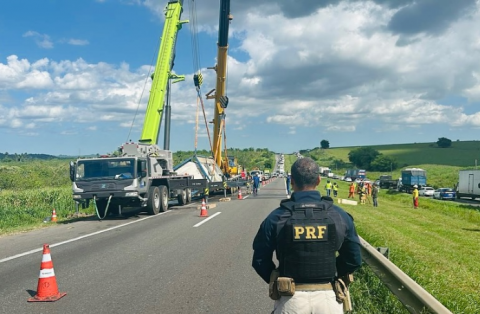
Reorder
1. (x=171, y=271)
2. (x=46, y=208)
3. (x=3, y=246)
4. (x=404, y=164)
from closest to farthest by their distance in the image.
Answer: (x=171, y=271)
(x=3, y=246)
(x=46, y=208)
(x=404, y=164)

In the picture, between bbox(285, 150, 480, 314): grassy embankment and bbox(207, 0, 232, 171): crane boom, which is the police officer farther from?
bbox(207, 0, 232, 171): crane boom

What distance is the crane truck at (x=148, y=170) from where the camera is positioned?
17500 millimetres

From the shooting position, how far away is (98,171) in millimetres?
17953

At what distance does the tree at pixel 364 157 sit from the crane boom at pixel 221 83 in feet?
309

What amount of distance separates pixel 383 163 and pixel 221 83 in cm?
9248

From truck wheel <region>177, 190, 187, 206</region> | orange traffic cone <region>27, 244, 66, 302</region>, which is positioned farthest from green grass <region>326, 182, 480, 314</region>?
truck wheel <region>177, 190, 187, 206</region>

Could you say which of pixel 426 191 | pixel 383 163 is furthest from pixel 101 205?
pixel 383 163

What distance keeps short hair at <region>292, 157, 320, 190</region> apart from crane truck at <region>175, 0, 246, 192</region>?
2532 cm

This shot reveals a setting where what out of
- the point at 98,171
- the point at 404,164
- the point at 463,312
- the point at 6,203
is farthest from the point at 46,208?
the point at 404,164

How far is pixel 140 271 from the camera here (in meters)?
8.16

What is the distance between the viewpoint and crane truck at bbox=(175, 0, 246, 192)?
27.8 m

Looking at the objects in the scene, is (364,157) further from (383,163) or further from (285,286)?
(285,286)

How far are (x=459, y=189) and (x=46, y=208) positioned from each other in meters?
42.7

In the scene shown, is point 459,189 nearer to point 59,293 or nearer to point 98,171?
point 98,171
